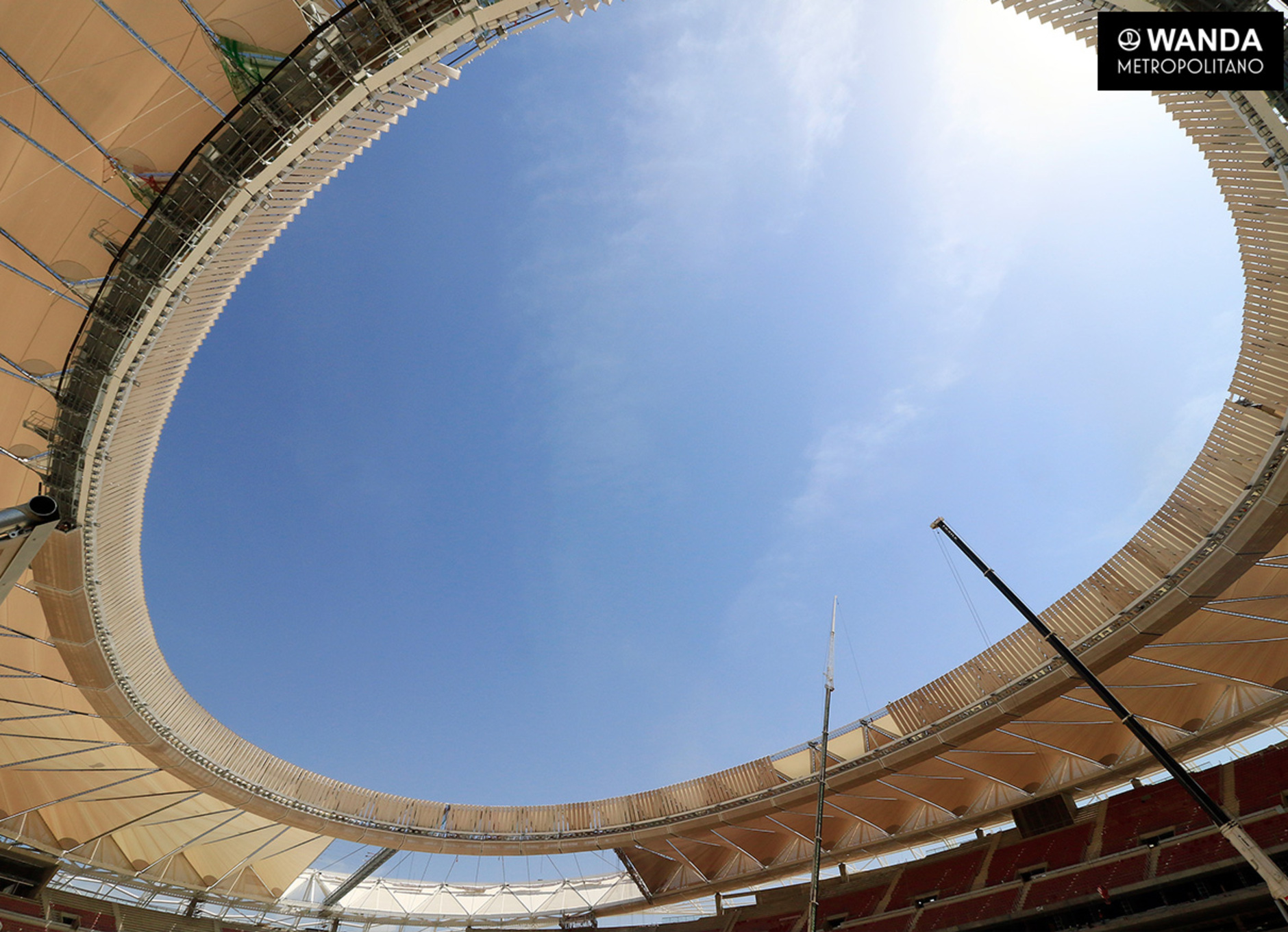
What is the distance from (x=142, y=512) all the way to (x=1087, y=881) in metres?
34.9

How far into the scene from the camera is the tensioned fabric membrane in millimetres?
14094

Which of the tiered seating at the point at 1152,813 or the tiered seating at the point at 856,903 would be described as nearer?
the tiered seating at the point at 1152,813

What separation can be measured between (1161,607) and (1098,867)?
12105 mm

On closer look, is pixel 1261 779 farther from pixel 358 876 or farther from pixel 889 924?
pixel 358 876

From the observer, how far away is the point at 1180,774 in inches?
461

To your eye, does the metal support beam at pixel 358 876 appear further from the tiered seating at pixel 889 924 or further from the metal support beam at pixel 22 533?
the metal support beam at pixel 22 533

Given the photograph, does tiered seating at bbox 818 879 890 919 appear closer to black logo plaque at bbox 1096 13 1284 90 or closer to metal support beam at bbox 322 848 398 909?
metal support beam at bbox 322 848 398 909

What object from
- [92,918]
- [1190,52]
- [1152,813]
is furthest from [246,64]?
[1152,813]

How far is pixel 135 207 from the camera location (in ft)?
52.2

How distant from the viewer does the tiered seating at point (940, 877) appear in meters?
30.8

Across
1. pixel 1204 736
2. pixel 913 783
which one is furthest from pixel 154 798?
pixel 1204 736

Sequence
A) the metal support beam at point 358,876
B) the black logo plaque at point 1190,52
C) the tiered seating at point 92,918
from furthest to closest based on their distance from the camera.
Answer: the metal support beam at point 358,876, the tiered seating at point 92,918, the black logo plaque at point 1190,52

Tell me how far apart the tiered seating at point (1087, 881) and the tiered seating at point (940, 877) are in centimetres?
398

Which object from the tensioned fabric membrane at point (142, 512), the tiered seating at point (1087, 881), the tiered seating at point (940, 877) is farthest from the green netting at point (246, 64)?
the tiered seating at point (940, 877)
